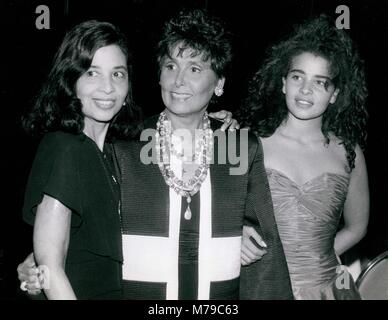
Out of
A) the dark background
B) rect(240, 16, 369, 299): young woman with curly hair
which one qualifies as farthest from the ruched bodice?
the dark background

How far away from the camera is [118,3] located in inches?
143

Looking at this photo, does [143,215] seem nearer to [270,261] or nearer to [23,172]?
[270,261]

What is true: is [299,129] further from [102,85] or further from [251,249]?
[102,85]

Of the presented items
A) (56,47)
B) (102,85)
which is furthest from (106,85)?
(56,47)

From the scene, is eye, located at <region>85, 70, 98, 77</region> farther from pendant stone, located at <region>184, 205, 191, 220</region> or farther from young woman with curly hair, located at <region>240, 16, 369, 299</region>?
young woman with curly hair, located at <region>240, 16, 369, 299</region>

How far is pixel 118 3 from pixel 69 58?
2.22m

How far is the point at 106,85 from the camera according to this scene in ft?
5.35

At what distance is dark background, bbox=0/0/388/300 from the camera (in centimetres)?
329

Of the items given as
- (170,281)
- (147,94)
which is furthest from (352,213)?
(147,94)

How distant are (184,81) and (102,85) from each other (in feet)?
1.09

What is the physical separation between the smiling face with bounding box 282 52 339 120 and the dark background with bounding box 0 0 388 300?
137 cm

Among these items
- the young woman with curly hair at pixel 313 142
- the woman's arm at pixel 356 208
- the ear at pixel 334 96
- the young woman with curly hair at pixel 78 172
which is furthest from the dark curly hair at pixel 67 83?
the woman's arm at pixel 356 208

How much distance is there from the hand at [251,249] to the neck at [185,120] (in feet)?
1.52

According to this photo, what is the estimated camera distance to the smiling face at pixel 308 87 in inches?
81.0
